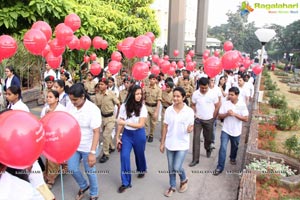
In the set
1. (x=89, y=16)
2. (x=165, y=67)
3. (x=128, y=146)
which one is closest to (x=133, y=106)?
(x=128, y=146)

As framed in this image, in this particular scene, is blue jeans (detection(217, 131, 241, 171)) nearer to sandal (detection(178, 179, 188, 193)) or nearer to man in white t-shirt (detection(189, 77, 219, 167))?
man in white t-shirt (detection(189, 77, 219, 167))

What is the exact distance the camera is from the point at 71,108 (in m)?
3.96

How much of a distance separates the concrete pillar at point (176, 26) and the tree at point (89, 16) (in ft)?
3.34

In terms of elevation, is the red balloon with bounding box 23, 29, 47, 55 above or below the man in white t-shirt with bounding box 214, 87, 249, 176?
above

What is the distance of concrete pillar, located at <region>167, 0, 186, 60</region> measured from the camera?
16.0m

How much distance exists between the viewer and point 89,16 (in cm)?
1107

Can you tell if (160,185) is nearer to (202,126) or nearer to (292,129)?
(202,126)

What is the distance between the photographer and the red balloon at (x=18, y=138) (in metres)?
1.86

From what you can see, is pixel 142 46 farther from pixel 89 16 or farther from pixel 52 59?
pixel 89 16

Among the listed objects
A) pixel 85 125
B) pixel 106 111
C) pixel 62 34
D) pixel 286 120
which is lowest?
pixel 286 120

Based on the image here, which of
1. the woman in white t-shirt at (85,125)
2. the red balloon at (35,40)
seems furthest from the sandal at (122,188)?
the red balloon at (35,40)

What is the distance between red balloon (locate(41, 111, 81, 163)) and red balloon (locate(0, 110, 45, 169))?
318 millimetres

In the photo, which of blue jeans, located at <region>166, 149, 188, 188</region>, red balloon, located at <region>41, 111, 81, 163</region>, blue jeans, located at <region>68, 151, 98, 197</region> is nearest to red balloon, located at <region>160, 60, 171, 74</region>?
blue jeans, located at <region>166, 149, 188, 188</region>

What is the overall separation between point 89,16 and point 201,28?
43.6 ft
